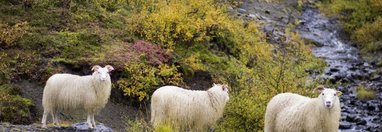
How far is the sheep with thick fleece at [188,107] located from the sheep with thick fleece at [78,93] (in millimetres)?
1480

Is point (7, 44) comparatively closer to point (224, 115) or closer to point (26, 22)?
point (26, 22)

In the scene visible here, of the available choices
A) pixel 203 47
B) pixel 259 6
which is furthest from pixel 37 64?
pixel 259 6

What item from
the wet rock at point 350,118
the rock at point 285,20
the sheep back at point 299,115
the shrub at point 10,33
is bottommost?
the wet rock at point 350,118

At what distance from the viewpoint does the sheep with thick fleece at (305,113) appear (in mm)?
12758

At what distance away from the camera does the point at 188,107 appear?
1496cm

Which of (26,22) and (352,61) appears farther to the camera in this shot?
(352,61)

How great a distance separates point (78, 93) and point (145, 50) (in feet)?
26.6

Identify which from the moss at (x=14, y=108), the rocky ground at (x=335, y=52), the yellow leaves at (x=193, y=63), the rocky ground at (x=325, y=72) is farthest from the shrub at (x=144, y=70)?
the rocky ground at (x=335, y=52)

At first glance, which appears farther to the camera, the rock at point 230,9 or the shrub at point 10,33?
the rock at point 230,9

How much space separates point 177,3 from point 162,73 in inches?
231

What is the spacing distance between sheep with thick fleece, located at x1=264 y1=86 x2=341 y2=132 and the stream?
11524mm

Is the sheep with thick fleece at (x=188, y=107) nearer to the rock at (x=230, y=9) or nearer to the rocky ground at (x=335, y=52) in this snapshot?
the rocky ground at (x=335, y=52)

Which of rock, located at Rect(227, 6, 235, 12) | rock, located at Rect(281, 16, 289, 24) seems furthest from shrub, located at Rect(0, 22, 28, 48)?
rock, located at Rect(281, 16, 289, 24)

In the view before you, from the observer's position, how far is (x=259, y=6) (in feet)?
139
